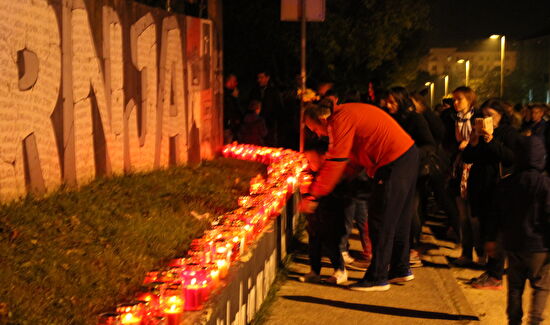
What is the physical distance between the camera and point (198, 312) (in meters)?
4.89

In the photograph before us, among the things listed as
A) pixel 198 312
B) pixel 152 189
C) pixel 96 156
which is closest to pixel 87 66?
pixel 96 156

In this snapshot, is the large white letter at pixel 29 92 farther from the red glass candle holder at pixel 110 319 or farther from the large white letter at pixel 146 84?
the red glass candle holder at pixel 110 319

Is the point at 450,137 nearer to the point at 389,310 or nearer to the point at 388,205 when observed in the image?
the point at 388,205

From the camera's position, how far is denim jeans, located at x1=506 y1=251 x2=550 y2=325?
5691 mm

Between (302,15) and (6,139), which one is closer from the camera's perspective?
(6,139)

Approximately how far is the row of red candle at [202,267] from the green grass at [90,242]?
401 millimetres

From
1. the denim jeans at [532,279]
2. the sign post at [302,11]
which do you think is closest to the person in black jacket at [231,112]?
the sign post at [302,11]

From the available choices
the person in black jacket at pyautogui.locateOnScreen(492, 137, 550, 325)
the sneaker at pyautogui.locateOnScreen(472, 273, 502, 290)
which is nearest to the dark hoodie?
the person in black jacket at pyautogui.locateOnScreen(492, 137, 550, 325)

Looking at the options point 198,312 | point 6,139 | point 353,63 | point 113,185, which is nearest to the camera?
point 198,312

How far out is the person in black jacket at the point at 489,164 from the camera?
7.87 metres

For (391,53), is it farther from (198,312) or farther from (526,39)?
(526,39)

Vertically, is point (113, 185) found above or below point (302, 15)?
below

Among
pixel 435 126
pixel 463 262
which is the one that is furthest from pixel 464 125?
pixel 463 262

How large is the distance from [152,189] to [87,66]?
166 cm
